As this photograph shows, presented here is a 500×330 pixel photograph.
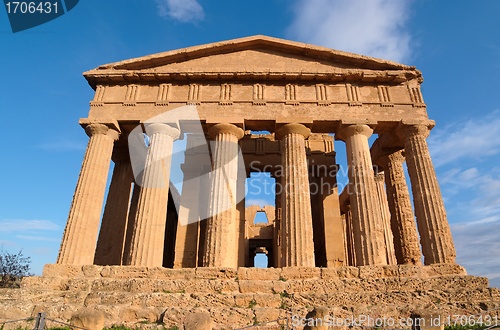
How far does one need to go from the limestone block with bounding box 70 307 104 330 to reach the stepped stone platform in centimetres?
213

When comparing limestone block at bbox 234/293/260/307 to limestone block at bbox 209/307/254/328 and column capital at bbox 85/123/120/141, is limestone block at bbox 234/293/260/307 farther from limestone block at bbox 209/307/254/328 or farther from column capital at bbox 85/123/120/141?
column capital at bbox 85/123/120/141

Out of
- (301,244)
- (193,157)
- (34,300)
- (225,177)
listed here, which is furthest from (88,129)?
(301,244)

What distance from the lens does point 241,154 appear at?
754 inches

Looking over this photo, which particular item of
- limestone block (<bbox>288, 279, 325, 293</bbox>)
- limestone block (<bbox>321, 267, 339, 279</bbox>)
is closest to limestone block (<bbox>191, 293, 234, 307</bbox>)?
limestone block (<bbox>288, 279, 325, 293</bbox>)

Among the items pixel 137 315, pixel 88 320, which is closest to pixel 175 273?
pixel 137 315

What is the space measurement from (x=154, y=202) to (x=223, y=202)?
115 inches

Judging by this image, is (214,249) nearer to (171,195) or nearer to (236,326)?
(236,326)

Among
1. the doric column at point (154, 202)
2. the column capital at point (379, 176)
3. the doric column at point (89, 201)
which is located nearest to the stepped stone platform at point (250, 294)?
the doric column at point (154, 202)

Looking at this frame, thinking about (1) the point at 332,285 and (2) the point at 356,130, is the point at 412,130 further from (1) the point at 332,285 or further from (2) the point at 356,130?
(1) the point at 332,285

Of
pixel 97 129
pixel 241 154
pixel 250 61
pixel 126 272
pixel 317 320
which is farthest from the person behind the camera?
pixel 241 154

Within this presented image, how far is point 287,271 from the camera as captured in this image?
11.9 metres

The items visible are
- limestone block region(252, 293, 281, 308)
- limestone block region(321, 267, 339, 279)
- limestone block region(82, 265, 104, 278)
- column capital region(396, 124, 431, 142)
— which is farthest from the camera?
column capital region(396, 124, 431, 142)

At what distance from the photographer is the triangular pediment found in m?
16.5

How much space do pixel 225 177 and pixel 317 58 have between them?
776 cm
